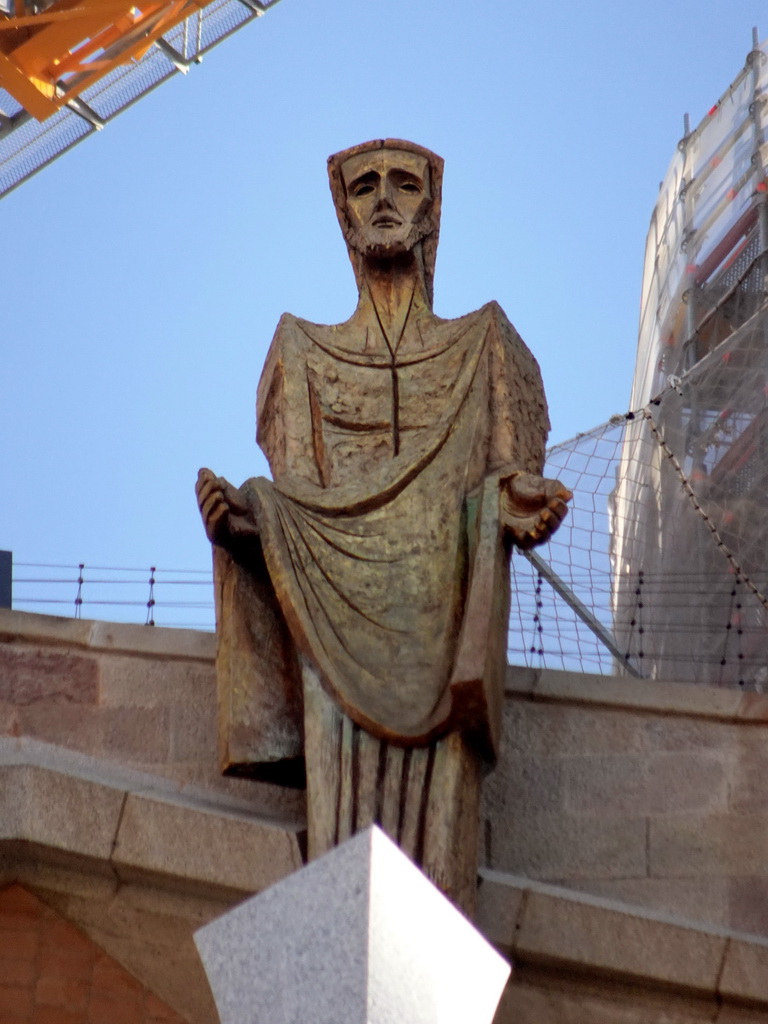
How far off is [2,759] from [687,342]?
6508mm

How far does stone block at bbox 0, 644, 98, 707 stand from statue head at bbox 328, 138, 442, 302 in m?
1.69

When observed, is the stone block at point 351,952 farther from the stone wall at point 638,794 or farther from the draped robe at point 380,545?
the stone wall at point 638,794

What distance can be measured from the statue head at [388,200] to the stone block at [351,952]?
3678mm

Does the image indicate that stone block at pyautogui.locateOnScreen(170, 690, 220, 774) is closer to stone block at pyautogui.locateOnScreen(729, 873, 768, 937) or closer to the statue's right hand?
the statue's right hand

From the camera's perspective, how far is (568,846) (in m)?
7.20

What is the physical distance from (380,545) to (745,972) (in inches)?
66.2

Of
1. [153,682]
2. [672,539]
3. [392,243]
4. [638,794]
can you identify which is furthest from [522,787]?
[672,539]

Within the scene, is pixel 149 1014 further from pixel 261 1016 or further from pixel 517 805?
Answer: pixel 261 1016

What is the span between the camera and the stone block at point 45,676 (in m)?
7.39

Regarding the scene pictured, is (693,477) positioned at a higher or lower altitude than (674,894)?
higher

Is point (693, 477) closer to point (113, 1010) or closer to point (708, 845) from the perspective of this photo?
point (708, 845)

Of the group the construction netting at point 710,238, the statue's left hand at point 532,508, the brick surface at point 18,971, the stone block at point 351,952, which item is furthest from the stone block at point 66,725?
the construction netting at point 710,238

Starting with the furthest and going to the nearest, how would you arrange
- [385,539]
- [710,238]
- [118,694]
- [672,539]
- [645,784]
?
[710,238]
[672,539]
[118,694]
[645,784]
[385,539]

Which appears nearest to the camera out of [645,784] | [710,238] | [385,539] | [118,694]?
[385,539]
